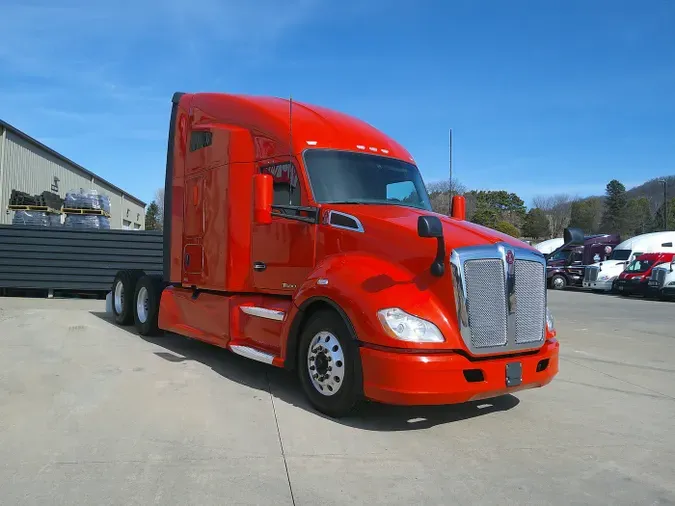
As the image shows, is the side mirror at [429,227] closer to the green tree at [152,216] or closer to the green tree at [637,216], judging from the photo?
the green tree at [637,216]

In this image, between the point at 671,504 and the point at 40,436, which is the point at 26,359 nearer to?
the point at 40,436

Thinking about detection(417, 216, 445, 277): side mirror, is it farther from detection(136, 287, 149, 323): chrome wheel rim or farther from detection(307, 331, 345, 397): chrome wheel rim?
detection(136, 287, 149, 323): chrome wheel rim

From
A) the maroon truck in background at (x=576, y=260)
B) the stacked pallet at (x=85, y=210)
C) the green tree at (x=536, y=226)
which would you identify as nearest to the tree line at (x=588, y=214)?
the green tree at (x=536, y=226)

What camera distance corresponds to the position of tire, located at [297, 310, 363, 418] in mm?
4734

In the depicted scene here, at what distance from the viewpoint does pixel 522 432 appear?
189 inches

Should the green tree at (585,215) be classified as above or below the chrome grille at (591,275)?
above

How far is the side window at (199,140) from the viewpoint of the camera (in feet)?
23.9

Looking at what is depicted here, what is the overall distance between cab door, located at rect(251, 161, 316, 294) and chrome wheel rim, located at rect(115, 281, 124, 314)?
4.54 meters

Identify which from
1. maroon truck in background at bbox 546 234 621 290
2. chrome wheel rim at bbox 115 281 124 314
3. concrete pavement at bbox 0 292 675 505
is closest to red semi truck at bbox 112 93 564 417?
concrete pavement at bbox 0 292 675 505

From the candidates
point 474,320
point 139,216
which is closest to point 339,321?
point 474,320

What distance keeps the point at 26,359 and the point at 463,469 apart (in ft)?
18.5

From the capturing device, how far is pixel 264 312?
236 inches

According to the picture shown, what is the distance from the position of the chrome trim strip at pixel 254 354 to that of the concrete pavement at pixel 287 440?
0.35 m

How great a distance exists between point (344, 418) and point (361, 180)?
8.27 feet
